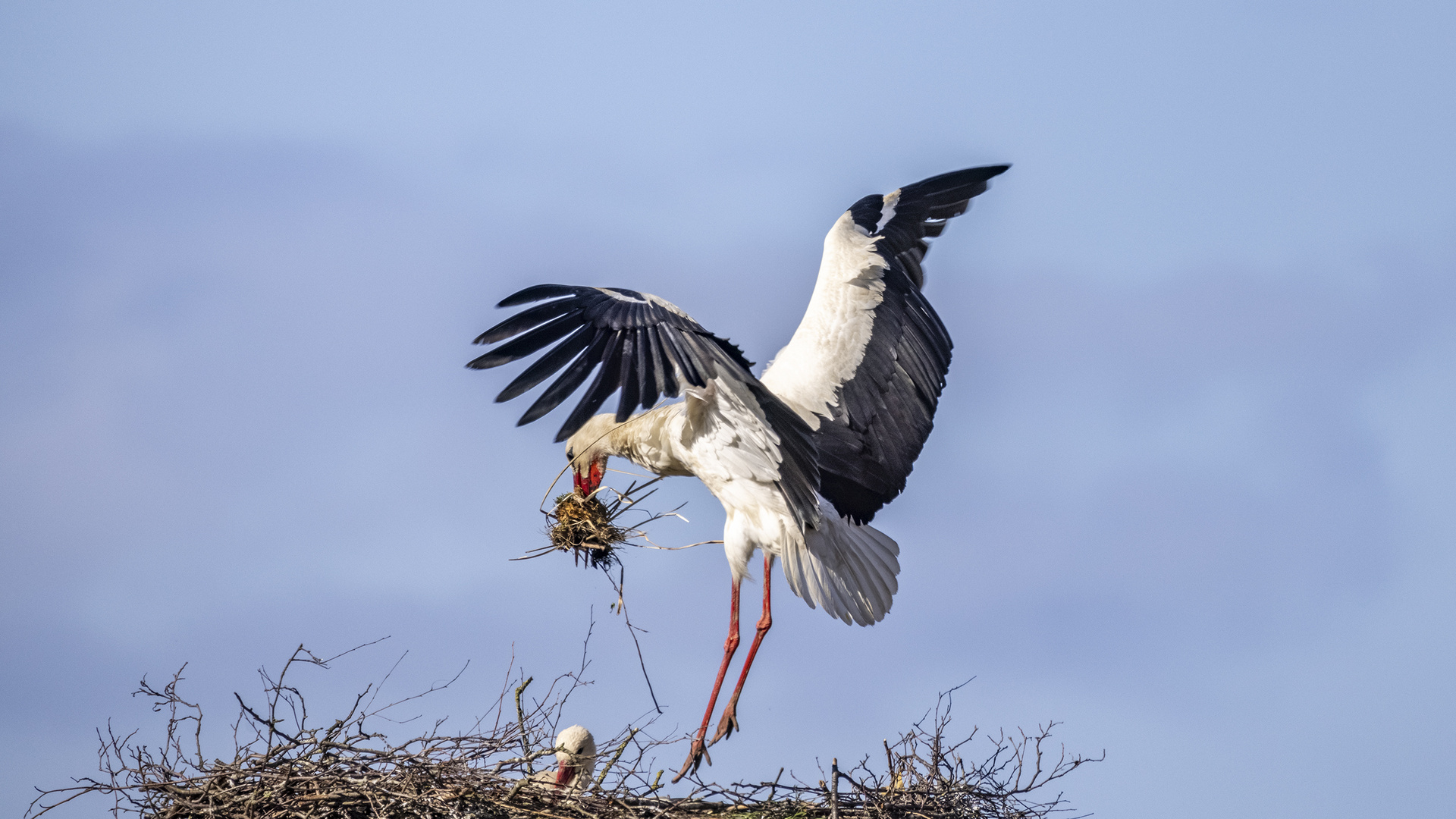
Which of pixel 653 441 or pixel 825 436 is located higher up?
pixel 653 441

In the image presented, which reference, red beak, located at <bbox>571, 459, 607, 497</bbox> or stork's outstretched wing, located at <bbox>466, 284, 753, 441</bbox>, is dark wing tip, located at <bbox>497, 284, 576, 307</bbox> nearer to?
stork's outstretched wing, located at <bbox>466, 284, 753, 441</bbox>

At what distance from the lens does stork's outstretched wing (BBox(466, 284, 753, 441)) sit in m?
4.08

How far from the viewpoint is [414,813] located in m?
4.25

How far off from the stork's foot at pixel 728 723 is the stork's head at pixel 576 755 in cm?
49

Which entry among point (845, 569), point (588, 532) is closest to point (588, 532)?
point (588, 532)

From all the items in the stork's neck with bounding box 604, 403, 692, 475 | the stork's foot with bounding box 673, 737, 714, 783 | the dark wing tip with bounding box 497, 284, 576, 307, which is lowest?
the stork's foot with bounding box 673, 737, 714, 783

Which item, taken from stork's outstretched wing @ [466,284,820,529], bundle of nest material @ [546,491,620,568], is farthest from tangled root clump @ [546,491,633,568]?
stork's outstretched wing @ [466,284,820,529]

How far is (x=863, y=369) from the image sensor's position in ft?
18.4

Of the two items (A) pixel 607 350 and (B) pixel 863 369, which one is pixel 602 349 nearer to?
(A) pixel 607 350

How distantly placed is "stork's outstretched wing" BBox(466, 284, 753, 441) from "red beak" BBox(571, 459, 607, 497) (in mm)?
1607

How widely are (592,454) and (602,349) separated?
179cm

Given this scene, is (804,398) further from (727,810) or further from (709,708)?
(727,810)

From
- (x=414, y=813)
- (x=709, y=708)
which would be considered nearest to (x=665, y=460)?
(x=709, y=708)

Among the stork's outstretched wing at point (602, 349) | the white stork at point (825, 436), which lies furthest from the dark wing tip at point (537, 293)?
the white stork at point (825, 436)
